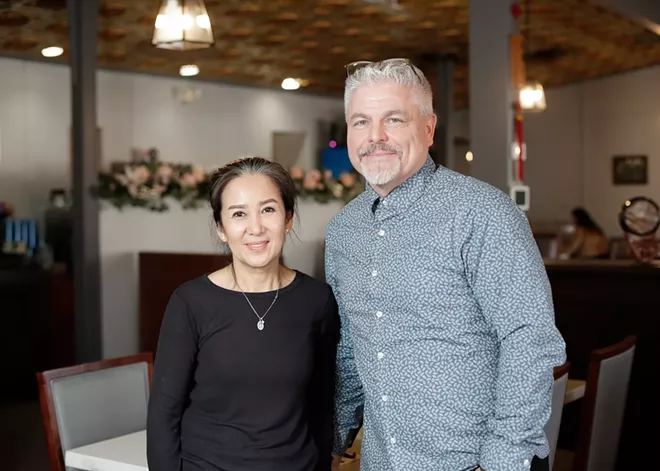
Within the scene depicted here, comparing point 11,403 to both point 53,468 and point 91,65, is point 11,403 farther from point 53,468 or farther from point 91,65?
point 53,468

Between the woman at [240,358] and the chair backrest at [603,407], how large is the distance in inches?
48.7

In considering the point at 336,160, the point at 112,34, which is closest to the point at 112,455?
the point at 112,34

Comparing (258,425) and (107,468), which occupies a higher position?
(258,425)

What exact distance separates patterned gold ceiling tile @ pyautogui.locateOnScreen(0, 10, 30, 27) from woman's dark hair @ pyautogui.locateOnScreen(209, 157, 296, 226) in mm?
6307

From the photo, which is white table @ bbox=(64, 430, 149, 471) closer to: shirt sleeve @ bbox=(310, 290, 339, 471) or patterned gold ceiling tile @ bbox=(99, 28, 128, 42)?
shirt sleeve @ bbox=(310, 290, 339, 471)

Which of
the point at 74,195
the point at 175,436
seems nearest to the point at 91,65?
the point at 74,195

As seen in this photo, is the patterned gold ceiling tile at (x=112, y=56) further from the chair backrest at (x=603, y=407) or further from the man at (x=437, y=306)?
the man at (x=437, y=306)

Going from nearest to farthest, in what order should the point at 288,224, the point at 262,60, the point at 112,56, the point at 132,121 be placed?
the point at 288,224, the point at 112,56, the point at 262,60, the point at 132,121

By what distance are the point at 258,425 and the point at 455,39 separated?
8.12m

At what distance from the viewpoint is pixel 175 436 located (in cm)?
198

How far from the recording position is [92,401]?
2.88 metres

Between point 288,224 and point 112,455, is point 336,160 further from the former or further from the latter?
point 288,224

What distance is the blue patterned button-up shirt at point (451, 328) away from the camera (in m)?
1.72

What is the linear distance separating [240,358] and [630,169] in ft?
36.0
